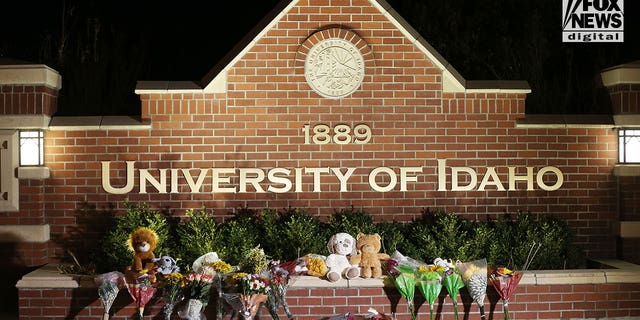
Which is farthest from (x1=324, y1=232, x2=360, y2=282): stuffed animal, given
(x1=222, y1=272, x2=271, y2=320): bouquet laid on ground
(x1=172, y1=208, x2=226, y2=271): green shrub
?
(x1=172, y1=208, x2=226, y2=271): green shrub

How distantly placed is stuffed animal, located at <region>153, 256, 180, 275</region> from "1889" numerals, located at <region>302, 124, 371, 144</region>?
7.61 feet

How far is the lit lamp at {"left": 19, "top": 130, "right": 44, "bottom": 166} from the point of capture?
9594 mm

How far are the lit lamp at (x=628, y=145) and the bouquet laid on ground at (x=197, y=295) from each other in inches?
209

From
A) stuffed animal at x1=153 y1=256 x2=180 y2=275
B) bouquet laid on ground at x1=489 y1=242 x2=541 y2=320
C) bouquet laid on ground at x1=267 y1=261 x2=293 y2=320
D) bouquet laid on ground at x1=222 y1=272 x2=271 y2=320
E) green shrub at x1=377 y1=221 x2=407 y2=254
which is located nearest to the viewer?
bouquet laid on ground at x1=222 y1=272 x2=271 y2=320

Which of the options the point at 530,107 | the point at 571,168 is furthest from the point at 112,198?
the point at 530,107

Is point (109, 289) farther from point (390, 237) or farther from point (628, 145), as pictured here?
point (628, 145)

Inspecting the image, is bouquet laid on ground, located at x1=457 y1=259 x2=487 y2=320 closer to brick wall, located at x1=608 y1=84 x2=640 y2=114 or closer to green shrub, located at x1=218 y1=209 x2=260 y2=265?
green shrub, located at x1=218 y1=209 x2=260 y2=265

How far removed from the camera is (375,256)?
8.60m

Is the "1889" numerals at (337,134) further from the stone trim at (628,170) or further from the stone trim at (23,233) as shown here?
the stone trim at (23,233)

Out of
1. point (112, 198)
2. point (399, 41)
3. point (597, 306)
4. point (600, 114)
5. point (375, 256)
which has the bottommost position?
point (597, 306)

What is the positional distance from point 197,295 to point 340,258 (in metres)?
1.56

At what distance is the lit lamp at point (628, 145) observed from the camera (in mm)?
9938

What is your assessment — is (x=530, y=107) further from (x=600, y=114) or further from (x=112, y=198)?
(x=112, y=198)

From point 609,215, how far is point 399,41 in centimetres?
337
